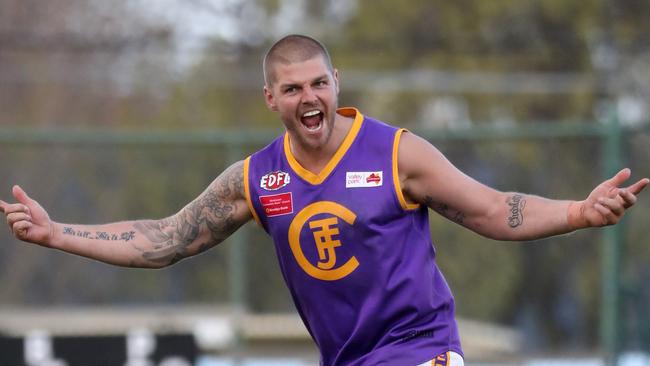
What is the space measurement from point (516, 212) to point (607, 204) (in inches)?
19.3

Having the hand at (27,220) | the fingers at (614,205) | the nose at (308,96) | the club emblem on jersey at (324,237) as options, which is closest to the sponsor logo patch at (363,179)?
the club emblem on jersey at (324,237)

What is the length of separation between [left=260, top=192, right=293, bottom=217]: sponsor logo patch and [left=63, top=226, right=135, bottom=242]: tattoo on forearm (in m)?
0.72

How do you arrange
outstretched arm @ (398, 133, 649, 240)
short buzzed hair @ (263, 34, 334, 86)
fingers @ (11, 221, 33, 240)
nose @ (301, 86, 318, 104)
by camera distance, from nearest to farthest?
outstretched arm @ (398, 133, 649, 240)
nose @ (301, 86, 318, 104)
short buzzed hair @ (263, 34, 334, 86)
fingers @ (11, 221, 33, 240)

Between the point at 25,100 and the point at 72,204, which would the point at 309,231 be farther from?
the point at 25,100

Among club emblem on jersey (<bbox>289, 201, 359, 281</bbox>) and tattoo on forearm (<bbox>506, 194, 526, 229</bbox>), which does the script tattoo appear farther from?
tattoo on forearm (<bbox>506, 194, 526, 229</bbox>)

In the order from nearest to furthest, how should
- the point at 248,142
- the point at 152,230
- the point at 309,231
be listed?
1. the point at 309,231
2. the point at 152,230
3. the point at 248,142

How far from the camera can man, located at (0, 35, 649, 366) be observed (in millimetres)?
5246

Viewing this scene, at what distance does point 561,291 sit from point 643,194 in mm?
1133

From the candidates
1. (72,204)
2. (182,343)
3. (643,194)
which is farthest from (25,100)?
(643,194)

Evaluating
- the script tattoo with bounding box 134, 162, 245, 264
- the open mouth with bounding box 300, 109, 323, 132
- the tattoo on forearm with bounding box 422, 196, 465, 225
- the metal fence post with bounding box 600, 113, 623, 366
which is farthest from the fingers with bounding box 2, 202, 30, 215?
the metal fence post with bounding box 600, 113, 623, 366

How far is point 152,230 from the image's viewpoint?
5.83 m

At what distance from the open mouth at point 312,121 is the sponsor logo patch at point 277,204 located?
0.34 metres

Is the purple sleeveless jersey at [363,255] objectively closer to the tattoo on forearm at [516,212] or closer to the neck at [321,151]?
the neck at [321,151]

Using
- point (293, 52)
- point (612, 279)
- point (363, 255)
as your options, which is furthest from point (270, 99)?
point (612, 279)
